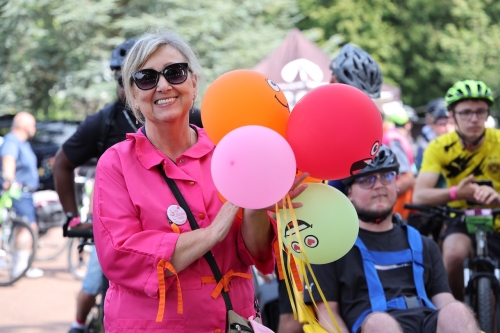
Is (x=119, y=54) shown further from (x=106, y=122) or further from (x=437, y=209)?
(x=437, y=209)

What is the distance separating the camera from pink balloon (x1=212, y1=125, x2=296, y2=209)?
2.52m

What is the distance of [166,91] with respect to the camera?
2906 millimetres

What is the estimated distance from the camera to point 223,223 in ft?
8.81

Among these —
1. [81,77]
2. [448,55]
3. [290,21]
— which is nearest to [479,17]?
[448,55]

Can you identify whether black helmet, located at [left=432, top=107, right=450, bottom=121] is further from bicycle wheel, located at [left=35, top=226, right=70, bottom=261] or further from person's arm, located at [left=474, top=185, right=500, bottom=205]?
bicycle wheel, located at [left=35, top=226, right=70, bottom=261]

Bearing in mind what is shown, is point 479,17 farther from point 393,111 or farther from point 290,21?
point 393,111

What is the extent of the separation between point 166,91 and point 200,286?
78cm

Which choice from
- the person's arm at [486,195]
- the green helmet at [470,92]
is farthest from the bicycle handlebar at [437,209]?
the green helmet at [470,92]

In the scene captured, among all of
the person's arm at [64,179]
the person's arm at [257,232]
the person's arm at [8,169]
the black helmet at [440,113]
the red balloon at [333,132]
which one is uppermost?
the red balloon at [333,132]

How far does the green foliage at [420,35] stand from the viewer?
3466 centimetres

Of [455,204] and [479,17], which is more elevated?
[455,204]

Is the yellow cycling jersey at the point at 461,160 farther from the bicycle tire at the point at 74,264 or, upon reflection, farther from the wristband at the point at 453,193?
the bicycle tire at the point at 74,264

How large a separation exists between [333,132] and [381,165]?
6.18 feet

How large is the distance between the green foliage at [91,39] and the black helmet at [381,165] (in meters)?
19.6
